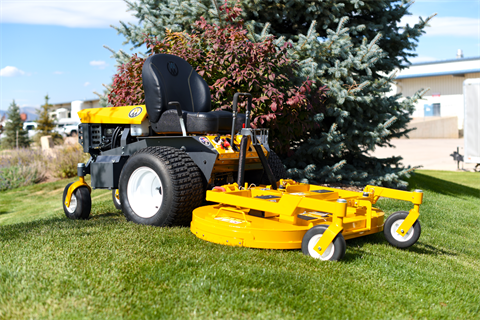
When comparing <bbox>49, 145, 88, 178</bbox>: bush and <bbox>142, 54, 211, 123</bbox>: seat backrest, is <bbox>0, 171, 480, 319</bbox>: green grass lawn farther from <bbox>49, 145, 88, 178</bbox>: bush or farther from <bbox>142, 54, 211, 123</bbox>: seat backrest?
<bbox>49, 145, 88, 178</bbox>: bush

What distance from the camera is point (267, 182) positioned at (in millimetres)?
5242

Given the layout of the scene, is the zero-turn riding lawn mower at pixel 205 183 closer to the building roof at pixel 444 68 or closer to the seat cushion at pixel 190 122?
the seat cushion at pixel 190 122

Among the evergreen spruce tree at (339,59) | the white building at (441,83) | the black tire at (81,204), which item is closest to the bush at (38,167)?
the evergreen spruce tree at (339,59)

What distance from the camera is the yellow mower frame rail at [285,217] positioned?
3388 millimetres

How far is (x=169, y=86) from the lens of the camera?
16.2ft

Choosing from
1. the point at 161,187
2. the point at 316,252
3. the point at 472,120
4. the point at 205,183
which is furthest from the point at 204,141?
the point at 472,120

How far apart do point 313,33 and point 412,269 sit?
525 cm

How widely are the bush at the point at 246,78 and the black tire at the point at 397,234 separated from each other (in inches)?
115

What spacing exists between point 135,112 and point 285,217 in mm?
2275

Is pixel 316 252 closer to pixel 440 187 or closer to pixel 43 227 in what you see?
pixel 43 227

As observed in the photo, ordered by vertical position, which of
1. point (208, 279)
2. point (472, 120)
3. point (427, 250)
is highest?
point (472, 120)

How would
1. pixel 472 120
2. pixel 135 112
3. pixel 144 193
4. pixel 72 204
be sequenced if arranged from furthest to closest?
pixel 472 120
pixel 72 204
pixel 135 112
pixel 144 193

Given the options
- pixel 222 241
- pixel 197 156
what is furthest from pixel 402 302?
pixel 197 156

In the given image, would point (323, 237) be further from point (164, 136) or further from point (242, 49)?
point (242, 49)
